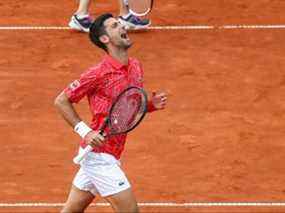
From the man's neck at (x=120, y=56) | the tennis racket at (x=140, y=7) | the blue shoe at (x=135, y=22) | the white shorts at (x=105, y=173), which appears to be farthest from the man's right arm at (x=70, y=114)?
the blue shoe at (x=135, y=22)

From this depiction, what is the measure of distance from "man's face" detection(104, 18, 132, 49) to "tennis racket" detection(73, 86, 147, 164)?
1.63ft

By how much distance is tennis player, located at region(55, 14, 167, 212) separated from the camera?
11.0m

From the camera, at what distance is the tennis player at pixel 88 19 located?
57.6 feet

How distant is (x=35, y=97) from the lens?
52.0 feet

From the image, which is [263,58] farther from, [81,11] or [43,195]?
[43,195]

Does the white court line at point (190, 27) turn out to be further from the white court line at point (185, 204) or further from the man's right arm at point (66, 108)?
the man's right arm at point (66, 108)

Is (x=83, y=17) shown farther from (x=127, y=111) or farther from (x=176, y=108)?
(x=127, y=111)

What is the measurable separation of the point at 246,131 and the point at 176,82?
167cm

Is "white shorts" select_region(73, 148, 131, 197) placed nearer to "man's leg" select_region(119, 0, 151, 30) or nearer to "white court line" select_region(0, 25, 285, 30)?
"man's leg" select_region(119, 0, 151, 30)

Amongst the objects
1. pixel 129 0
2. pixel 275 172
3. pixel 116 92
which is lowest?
pixel 275 172

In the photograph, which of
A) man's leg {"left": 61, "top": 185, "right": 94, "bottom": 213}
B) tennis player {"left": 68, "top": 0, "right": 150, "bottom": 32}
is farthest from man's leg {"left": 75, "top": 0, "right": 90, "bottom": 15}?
man's leg {"left": 61, "top": 185, "right": 94, "bottom": 213}

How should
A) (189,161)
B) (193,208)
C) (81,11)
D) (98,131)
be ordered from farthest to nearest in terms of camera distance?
(81,11) → (189,161) → (193,208) → (98,131)

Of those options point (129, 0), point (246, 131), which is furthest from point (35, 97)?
point (246, 131)

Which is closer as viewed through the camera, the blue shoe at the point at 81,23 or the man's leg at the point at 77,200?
the man's leg at the point at 77,200
